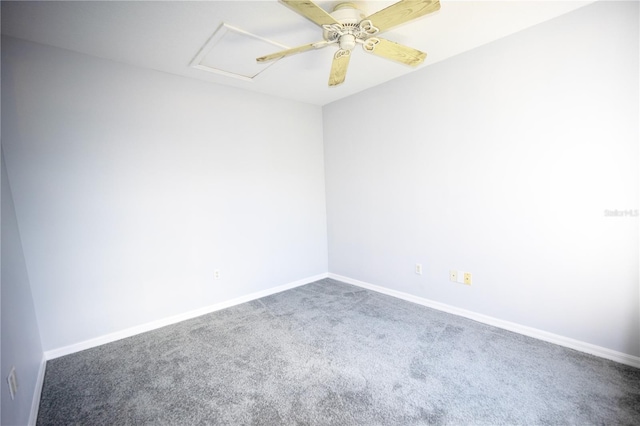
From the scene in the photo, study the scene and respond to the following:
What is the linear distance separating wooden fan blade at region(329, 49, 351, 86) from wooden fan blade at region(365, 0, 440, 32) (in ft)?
1.02

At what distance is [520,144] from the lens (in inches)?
87.7

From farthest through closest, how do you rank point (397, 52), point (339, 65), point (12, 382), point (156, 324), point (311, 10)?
point (156, 324) < point (339, 65) < point (397, 52) < point (311, 10) < point (12, 382)

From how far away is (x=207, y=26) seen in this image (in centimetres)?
198

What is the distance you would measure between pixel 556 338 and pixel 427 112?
224 cm

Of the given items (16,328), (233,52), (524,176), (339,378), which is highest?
(233,52)

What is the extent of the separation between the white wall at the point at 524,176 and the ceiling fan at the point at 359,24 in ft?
2.79

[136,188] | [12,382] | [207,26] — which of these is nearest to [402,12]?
[207,26]

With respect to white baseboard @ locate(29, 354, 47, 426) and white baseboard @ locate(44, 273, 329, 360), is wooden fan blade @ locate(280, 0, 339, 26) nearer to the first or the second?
white baseboard @ locate(29, 354, 47, 426)

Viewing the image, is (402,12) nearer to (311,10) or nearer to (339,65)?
(311,10)

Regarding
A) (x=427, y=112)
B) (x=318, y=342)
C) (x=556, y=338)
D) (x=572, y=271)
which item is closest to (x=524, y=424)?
(x=556, y=338)

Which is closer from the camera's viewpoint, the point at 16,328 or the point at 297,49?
the point at 16,328

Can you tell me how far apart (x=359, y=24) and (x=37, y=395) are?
10.0 ft

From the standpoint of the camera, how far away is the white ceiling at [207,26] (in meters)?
1.76

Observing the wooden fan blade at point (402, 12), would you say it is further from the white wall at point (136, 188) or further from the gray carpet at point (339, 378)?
the gray carpet at point (339, 378)
